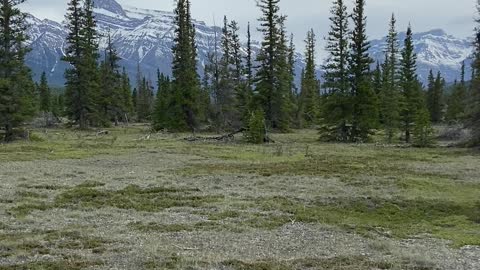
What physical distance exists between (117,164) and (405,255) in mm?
23588

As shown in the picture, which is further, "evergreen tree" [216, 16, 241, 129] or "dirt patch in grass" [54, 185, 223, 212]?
"evergreen tree" [216, 16, 241, 129]

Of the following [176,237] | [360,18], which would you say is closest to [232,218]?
[176,237]

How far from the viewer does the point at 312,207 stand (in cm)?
2278

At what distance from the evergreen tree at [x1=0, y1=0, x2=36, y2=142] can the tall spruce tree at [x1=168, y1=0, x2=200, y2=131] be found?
65.8ft

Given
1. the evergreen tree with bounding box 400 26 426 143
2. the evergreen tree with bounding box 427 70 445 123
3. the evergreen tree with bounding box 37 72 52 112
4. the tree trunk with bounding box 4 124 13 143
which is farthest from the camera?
the evergreen tree with bounding box 427 70 445 123

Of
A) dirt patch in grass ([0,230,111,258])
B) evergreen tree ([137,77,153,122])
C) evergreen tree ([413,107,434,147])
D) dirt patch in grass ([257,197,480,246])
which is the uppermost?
evergreen tree ([137,77,153,122])

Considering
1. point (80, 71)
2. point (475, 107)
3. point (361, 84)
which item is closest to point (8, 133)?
point (80, 71)

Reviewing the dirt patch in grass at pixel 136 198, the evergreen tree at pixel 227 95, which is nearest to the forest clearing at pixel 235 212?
the dirt patch in grass at pixel 136 198

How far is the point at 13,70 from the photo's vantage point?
169 ft

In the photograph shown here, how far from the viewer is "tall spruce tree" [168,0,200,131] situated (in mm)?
68438

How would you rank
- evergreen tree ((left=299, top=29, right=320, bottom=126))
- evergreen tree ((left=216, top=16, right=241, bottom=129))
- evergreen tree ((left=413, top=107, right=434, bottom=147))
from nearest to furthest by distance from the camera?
1. evergreen tree ((left=413, top=107, right=434, bottom=147))
2. evergreen tree ((left=216, top=16, right=241, bottom=129))
3. evergreen tree ((left=299, top=29, right=320, bottom=126))

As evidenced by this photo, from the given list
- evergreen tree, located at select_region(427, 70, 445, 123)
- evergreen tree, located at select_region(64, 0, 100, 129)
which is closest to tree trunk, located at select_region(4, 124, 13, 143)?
evergreen tree, located at select_region(64, 0, 100, 129)

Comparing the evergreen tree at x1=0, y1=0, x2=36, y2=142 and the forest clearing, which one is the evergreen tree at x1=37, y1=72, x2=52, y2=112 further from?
the forest clearing

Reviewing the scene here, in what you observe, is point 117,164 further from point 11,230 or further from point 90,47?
point 90,47
